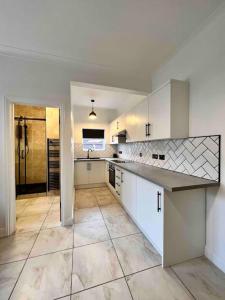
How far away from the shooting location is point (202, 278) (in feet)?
4.69

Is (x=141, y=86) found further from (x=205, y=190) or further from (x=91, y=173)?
(x=91, y=173)

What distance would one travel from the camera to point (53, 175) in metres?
4.31

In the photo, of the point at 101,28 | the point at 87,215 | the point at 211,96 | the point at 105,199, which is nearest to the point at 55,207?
the point at 87,215

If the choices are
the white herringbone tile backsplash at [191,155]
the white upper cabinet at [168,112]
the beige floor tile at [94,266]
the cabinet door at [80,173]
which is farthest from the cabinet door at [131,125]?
the beige floor tile at [94,266]

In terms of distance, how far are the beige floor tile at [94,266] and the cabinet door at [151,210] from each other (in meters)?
0.51

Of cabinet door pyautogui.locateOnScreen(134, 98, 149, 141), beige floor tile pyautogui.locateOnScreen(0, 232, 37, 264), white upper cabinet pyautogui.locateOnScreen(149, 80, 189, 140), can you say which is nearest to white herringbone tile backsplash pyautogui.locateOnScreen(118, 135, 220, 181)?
white upper cabinet pyautogui.locateOnScreen(149, 80, 189, 140)

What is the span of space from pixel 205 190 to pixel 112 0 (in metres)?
2.23

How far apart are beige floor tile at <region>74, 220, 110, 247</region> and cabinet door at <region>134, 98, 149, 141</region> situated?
5.51 feet

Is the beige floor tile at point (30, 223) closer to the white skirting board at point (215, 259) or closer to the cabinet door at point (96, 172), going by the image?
the cabinet door at point (96, 172)

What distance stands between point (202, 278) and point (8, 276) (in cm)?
192

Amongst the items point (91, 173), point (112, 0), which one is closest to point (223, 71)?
point (112, 0)

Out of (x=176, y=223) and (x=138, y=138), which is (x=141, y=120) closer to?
(x=138, y=138)

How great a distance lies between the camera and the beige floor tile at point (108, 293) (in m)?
1.24

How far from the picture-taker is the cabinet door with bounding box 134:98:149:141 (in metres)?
2.65
